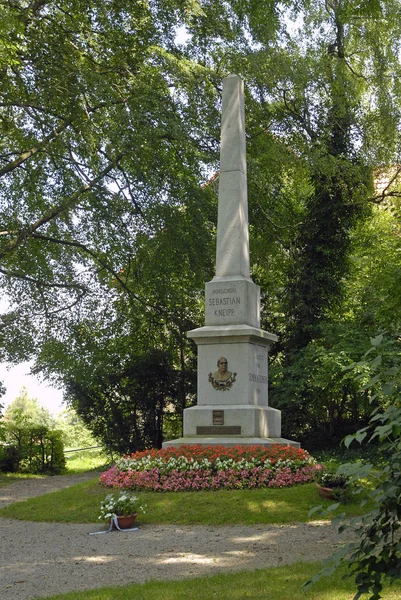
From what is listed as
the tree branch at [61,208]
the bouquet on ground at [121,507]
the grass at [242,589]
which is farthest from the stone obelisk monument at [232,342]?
the grass at [242,589]

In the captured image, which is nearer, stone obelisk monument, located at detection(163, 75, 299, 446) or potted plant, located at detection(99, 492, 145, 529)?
potted plant, located at detection(99, 492, 145, 529)

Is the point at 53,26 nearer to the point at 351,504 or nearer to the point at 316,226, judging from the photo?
the point at 316,226

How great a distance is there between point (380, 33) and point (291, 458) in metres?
13.4

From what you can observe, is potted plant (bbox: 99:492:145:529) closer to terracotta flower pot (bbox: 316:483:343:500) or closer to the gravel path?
the gravel path

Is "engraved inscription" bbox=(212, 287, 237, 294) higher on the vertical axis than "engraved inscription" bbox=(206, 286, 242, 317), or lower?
higher

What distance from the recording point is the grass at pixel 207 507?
9578mm

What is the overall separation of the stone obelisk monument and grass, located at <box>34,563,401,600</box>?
6.65 meters

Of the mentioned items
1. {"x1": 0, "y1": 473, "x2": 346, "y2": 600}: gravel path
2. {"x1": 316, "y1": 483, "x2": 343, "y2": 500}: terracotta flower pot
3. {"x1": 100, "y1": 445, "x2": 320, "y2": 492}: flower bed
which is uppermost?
{"x1": 100, "y1": 445, "x2": 320, "y2": 492}: flower bed

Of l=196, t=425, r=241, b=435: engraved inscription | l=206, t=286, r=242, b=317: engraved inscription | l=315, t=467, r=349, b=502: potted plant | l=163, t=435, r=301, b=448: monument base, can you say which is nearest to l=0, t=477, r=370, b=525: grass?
l=315, t=467, r=349, b=502: potted plant

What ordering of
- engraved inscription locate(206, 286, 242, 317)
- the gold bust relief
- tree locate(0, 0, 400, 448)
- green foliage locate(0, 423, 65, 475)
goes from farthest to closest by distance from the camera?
green foliage locate(0, 423, 65, 475)
tree locate(0, 0, 400, 448)
engraved inscription locate(206, 286, 242, 317)
the gold bust relief

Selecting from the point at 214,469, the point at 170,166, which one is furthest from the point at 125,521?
the point at 170,166

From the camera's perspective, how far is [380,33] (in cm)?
2003

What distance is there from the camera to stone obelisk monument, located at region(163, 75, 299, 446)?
43.4ft

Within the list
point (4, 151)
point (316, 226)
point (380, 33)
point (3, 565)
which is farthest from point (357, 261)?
point (3, 565)
